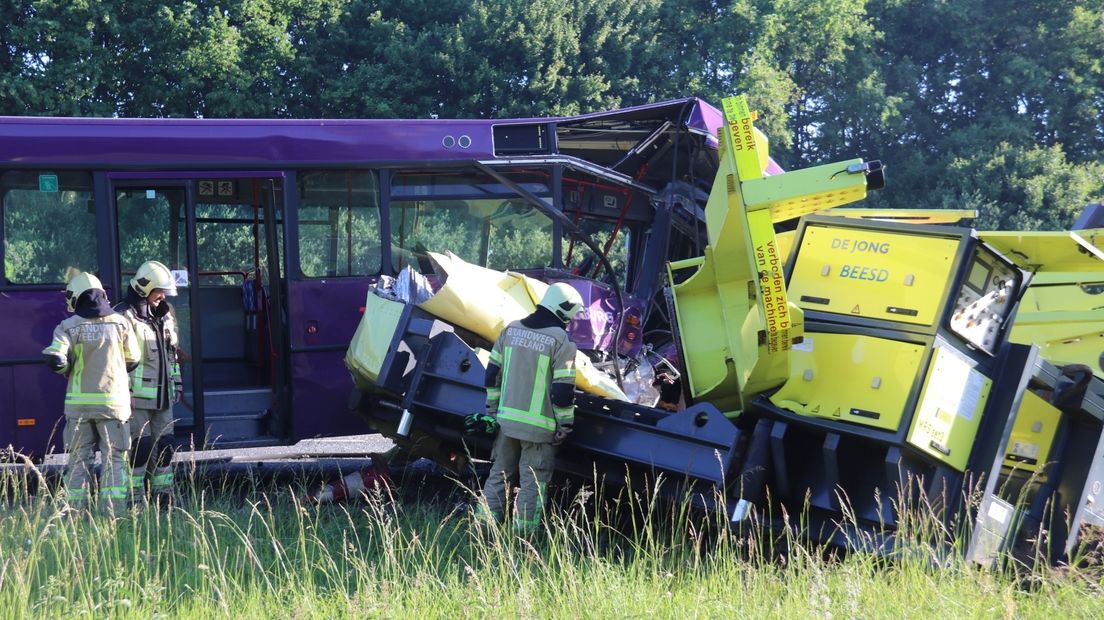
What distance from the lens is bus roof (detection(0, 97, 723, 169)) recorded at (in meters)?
8.13

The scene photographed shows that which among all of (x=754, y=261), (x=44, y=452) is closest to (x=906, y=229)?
(x=754, y=261)

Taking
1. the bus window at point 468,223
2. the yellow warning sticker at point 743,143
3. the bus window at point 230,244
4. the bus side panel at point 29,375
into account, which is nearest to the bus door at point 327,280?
the bus window at point 468,223

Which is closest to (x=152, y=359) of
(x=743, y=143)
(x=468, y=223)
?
(x=468, y=223)

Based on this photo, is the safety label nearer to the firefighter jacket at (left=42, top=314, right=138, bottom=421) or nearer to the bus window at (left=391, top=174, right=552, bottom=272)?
the bus window at (left=391, top=174, right=552, bottom=272)

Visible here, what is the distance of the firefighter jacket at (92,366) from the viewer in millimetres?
7078

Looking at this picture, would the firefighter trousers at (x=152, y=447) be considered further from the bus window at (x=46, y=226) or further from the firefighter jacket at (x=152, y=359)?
the bus window at (x=46, y=226)

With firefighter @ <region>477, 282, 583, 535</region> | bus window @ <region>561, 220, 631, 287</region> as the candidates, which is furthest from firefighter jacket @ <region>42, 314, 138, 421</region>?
bus window @ <region>561, 220, 631, 287</region>

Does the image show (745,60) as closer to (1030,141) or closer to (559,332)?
(1030,141)

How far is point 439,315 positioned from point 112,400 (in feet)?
6.99

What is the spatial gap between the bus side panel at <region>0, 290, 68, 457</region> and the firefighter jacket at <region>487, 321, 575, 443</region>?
3639 mm

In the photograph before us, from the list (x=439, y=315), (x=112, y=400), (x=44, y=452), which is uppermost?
(x=439, y=315)

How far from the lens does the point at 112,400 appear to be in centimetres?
712

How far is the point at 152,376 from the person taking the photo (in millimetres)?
7547

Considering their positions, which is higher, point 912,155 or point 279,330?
point 912,155
